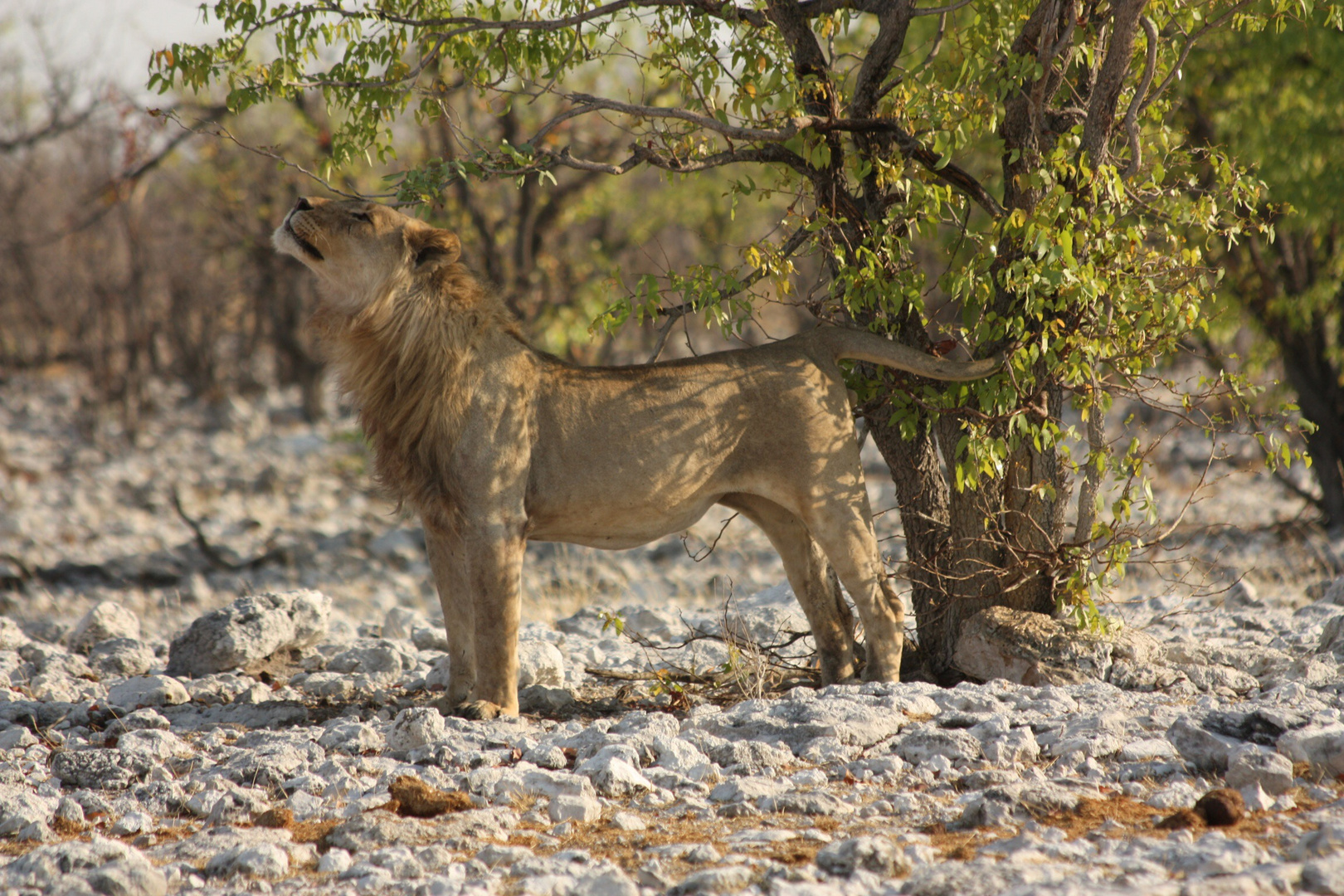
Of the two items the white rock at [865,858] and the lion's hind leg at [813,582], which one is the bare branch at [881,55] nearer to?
the lion's hind leg at [813,582]

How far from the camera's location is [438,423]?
17.1 feet

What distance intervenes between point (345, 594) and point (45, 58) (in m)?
11.3

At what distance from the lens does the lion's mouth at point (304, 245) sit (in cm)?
523

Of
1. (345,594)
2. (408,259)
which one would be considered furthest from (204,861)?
(345,594)

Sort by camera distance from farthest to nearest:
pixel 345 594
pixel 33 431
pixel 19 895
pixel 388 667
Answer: pixel 33 431 < pixel 345 594 < pixel 388 667 < pixel 19 895

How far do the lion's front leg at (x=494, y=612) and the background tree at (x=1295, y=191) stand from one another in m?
7.57

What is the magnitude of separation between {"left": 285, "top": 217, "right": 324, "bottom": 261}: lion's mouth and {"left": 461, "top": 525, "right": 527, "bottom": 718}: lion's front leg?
1.42 metres

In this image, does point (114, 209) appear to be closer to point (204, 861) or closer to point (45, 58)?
point (45, 58)

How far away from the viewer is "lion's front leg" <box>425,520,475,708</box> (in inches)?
218

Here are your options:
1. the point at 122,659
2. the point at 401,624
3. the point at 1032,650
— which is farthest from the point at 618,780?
the point at 401,624

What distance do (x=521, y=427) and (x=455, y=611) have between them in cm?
96

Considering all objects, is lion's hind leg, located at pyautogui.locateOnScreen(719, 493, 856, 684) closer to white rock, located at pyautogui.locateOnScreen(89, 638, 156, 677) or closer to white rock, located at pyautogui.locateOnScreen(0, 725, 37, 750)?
white rock, located at pyautogui.locateOnScreen(0, 725, 37, 750)

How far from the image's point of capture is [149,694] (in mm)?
5941

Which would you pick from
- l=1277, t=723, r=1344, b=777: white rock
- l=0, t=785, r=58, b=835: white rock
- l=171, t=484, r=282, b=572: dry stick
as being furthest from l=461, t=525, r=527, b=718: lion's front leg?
l=171, t=484, r=282, b=572: dry stick
